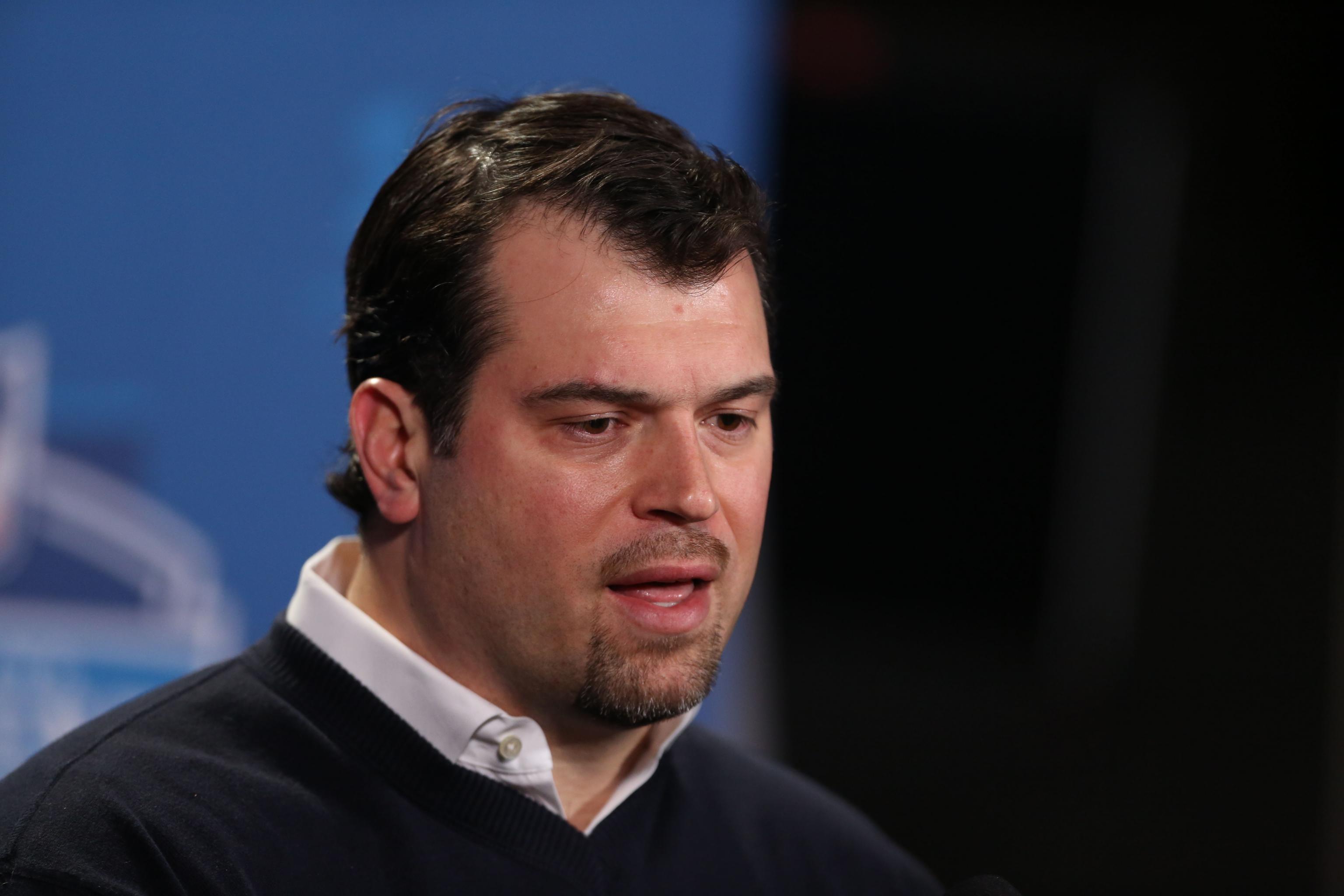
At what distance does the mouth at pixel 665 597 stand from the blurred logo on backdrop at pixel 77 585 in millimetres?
1567

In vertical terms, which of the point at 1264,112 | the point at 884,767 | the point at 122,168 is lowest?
the point at 884,767

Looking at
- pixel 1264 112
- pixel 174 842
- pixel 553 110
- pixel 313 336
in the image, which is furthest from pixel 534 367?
pixel 1264 112

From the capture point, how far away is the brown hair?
1.42 meters

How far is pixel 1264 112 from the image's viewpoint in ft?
11.8

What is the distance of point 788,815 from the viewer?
1.74m

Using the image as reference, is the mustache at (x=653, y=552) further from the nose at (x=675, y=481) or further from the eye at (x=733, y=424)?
the eye at (x=733, y=424)

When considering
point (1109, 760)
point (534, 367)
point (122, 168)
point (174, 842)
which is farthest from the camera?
point (1109, 760)

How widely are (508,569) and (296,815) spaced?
1.07 ft

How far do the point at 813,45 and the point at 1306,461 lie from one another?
1.82 m

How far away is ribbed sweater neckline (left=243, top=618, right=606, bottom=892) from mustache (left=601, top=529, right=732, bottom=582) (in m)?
0.27

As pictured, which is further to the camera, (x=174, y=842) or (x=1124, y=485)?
(x=1124, y=485)

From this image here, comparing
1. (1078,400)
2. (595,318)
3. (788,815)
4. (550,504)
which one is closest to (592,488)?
(550,504)

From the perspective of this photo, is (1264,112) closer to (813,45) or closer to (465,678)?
(813,45)

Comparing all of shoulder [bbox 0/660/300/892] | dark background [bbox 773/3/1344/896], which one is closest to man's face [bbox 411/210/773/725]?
shoulder [bbox 0/660/300/892]
